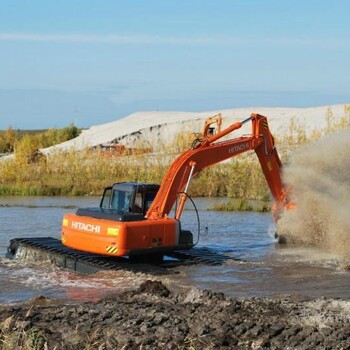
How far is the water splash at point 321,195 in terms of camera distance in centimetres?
1827

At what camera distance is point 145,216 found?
53.8 ft

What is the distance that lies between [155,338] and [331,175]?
11.6m

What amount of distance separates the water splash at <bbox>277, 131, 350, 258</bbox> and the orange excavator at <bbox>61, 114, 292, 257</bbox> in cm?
188

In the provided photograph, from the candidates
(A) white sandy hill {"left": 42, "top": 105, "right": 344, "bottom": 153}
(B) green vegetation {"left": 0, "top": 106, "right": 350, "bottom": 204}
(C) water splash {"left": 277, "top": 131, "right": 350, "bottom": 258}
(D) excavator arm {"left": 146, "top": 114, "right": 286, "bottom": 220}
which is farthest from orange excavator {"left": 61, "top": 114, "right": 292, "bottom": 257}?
(A) white sandy hill {"left": 42, "top": 105, "right": 344, "bottom": 153}

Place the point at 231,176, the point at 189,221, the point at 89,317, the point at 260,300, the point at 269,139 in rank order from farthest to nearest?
the point at 231,176, the point at 189,221, the point at 269,139, the point at 260,300, the point at 89,317

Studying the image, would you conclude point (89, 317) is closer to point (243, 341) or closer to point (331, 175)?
point (243, 341)

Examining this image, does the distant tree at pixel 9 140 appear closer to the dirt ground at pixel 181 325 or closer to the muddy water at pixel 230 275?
the muddy water at pixel 230 275

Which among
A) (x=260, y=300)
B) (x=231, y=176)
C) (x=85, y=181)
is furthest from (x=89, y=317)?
(x=85, y=181)

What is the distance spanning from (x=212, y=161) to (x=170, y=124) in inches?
2117

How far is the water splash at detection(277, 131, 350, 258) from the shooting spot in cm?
1827

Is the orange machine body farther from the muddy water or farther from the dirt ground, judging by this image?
the dirt ground

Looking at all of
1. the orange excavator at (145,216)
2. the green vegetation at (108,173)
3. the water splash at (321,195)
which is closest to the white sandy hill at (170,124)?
the green vegetation at (108,173)

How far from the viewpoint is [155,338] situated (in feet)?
28.7

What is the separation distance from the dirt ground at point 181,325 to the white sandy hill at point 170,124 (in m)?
47.4
